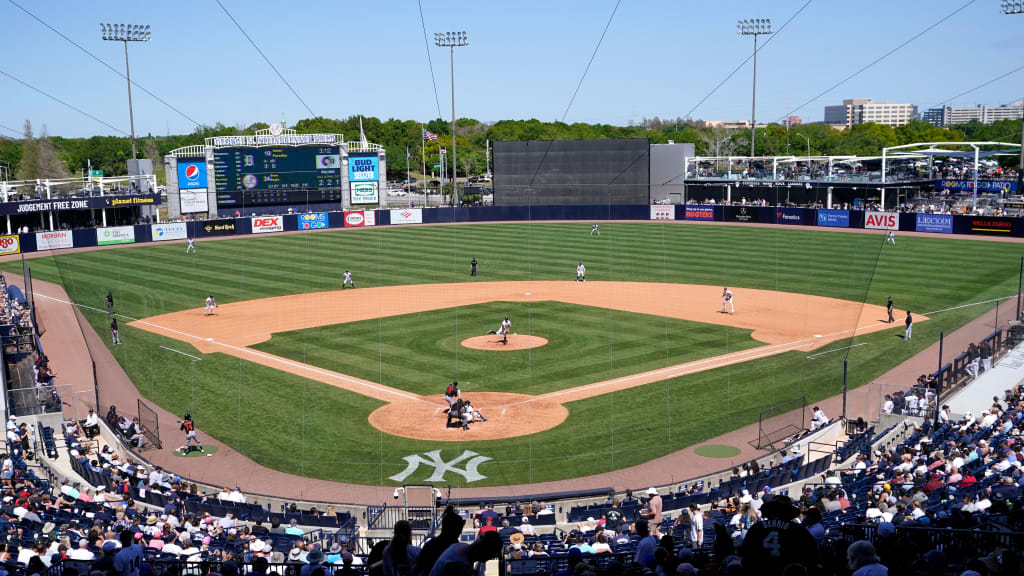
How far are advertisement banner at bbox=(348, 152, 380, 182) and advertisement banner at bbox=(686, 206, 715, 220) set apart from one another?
2834 cm

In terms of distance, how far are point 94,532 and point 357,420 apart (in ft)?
36.7

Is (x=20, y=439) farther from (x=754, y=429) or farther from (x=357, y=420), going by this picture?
(x=754, y=429)

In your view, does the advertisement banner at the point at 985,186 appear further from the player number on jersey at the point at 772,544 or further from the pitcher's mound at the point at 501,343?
the player number on jersey at the point at 772,544

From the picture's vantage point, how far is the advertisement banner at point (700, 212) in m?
71.9

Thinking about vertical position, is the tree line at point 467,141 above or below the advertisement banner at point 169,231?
above

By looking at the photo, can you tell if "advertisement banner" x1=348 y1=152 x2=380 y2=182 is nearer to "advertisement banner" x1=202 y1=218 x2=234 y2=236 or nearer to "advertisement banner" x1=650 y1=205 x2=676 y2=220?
"advertisement banner" x1=202 y1=218 x2=234 y2=236

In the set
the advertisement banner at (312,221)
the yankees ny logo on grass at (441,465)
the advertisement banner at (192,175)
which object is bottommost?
the yankees ny logo on grass at (441,465)

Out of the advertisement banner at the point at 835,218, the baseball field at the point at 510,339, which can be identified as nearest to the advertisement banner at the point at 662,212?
the advertisement banner at the point at 835,218

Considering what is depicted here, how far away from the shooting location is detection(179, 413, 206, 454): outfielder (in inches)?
795

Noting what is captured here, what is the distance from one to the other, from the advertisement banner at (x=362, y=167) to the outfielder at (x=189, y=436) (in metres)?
56.1

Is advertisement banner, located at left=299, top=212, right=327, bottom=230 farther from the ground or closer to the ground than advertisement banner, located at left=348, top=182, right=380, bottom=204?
closer to the ground

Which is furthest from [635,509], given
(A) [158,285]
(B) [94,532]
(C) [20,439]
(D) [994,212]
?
A: (D) [994,212]

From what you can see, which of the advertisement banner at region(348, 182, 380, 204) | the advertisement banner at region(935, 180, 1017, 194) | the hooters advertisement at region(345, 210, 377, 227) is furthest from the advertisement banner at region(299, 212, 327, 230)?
the advertisement banner at region(935, 180, 1017, 194)

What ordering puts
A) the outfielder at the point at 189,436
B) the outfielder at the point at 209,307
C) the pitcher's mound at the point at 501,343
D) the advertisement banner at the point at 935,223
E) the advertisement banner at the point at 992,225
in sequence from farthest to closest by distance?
the advertisement banner at the point at 935,223
the advertisement banner at the point at 992,225
the outfielder at the point at 209,307
the pitcher's mound at the point at 501,343
the outfielder at the point at 189,436
